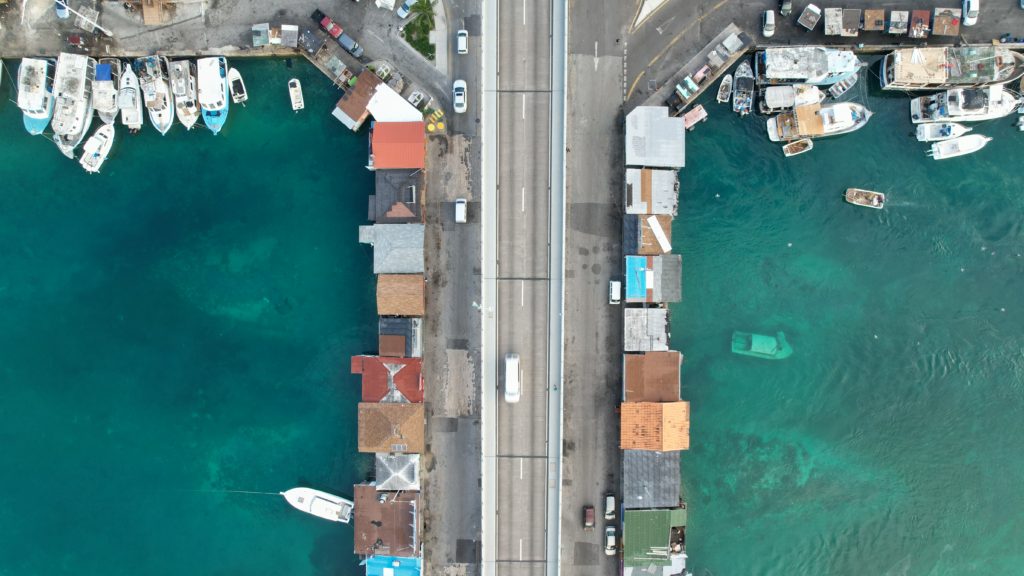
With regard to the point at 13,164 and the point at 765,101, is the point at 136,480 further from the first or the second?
the point at 765,101

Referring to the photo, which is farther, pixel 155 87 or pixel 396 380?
pixel 155 87


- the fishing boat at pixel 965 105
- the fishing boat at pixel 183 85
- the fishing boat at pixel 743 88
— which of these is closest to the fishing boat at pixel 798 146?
the fishing boat at pixel 743 88

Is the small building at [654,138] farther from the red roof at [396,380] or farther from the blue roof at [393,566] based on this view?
the blue roof at [393,566]

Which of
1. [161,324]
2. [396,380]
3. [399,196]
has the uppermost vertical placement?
[399,196]

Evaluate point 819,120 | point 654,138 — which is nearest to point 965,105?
point 819,120

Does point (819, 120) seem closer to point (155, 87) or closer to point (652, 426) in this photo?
point (652, 426)

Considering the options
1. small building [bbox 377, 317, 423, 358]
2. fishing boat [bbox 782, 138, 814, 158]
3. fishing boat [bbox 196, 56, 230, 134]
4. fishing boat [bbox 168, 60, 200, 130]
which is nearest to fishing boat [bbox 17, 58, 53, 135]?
fishing boat [bbox 168, 60, 200, 130]

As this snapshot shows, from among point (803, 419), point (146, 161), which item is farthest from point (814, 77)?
point (146, 161)
